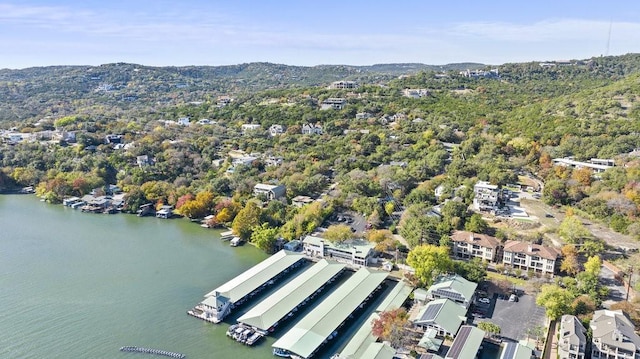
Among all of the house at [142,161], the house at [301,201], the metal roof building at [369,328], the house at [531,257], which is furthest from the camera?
the house at [142,161]

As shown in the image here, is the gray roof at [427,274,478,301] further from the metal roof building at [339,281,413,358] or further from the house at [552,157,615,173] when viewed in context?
the house at [552,157,615,173]

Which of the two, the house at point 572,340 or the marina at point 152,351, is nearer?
the house at point 572,340

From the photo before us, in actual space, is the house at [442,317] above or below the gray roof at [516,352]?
above

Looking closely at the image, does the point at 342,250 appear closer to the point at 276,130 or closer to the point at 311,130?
the point at 311,130

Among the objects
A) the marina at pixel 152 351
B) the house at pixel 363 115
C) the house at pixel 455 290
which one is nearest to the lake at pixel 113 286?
the marina at pixel 152 351

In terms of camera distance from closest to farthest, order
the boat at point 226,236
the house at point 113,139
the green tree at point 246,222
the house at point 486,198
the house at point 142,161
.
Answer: the green tree at point 246,222
the boat at point 226,236
the house at point 486,198
the house at point 142,161
the house at point 113,139

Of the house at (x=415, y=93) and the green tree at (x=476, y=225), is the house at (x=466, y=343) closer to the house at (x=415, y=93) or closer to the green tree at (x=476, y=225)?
the green tree at (x=476, y=225)

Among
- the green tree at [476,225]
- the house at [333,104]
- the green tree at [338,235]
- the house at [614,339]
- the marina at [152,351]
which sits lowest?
the marina at [152,351]
